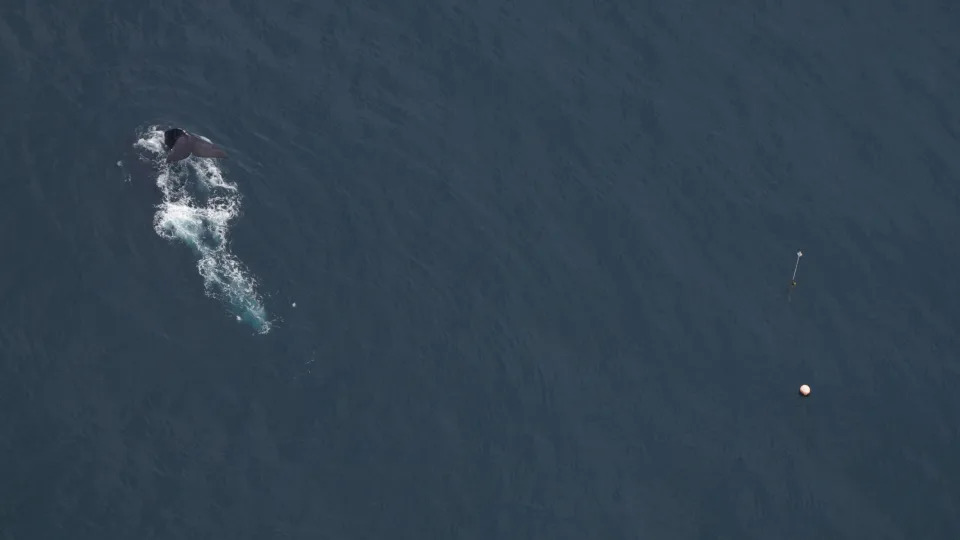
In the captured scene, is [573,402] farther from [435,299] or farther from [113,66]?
[113,66]

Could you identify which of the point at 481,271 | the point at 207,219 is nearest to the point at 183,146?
the point at 207,219

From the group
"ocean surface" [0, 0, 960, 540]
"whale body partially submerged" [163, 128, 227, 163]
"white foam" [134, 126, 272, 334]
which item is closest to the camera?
"ocean surface" [0, 0, 960, 540]

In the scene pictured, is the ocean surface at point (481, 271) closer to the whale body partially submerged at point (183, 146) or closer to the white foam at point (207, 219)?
the white foam at point (207, 219)

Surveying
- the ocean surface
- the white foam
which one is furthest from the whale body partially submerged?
the ocean surface

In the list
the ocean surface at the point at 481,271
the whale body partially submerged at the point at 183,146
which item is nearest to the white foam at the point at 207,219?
the ocean surface at the point at 481,271

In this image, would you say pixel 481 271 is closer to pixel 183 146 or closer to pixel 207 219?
pixel 207 219

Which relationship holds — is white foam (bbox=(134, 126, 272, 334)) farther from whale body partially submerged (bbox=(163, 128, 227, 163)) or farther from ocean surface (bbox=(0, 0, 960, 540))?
whale body partially submerged (bbox=(163, 128, 227, 163))
